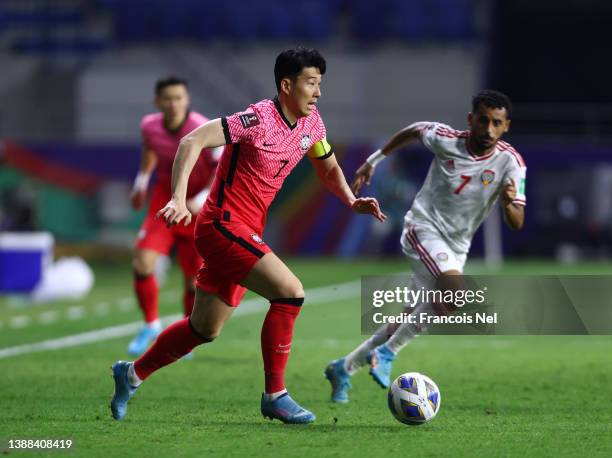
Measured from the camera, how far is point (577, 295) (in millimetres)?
10734

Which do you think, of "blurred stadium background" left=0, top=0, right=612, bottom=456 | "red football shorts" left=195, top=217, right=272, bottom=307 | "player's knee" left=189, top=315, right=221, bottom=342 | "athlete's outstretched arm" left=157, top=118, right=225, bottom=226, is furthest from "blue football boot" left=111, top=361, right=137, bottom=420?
"blurred stadium background" left=0, top=0, right=612, bottom=456

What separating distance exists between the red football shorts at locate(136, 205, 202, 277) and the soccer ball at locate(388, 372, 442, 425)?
3.89 m

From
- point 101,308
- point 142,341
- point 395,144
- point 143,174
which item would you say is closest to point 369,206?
point 395,144

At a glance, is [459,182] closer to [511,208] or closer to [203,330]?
[511,208]

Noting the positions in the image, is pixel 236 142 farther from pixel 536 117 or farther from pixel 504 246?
pixel 536 117

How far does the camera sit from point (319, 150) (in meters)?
7.50

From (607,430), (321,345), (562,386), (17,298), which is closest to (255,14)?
(17,298)

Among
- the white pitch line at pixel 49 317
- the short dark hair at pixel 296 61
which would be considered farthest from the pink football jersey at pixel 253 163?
the white pitch line at pixel 49 317

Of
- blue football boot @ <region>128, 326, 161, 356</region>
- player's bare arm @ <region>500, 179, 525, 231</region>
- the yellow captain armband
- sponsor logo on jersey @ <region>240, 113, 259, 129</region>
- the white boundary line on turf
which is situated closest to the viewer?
sponsor logo on jersey @ <region>240, 113, 259, 129</region>

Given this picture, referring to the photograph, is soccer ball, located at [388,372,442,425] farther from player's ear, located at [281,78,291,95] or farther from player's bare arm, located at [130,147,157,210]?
player's bare arm, located at [130,147,157,210]

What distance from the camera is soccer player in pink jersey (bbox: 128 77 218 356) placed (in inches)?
422

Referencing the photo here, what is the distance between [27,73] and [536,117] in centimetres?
1109

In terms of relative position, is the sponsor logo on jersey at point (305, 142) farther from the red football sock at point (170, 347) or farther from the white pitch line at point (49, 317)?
the white pitch line at point (49, 317)

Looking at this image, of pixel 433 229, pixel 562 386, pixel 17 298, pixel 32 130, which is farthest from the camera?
pixel 32 130
